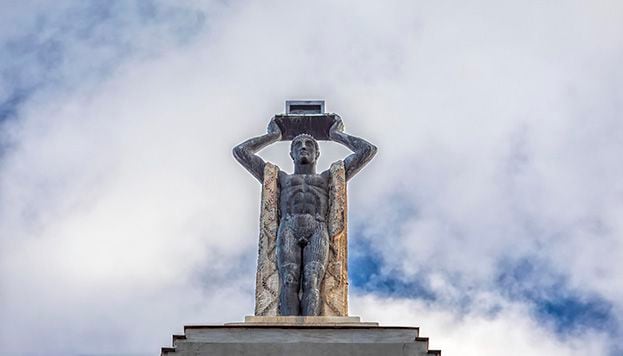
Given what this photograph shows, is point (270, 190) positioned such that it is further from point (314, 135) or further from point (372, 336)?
point (372, 336)

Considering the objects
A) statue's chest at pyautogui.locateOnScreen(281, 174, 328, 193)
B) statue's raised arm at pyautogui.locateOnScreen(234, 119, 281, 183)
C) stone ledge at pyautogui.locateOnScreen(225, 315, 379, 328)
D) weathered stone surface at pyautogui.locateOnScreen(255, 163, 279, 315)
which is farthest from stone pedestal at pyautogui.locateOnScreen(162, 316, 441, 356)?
statue's raised arm at pyautogui.locateOnScreen(234, 119, 281, 183)

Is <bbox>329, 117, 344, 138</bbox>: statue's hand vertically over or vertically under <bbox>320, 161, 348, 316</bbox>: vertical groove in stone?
over

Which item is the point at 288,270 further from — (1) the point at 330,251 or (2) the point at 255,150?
(2) the point at 255,150

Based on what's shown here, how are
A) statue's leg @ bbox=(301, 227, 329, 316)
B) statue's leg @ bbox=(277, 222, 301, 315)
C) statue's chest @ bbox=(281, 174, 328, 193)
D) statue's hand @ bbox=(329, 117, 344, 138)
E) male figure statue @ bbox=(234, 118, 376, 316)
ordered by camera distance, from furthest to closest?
statue's hand @ bbox=(329, 117, 344, 138) < statue's chest @ bbox=(281, 174, 328, 193) < male figure statue @ bbox=(234, 118, 376, 316) < statue's leg @ bbox=(277, 222, 301, 315) < statue's leg @ bbox=(301, 227, 329, 316)

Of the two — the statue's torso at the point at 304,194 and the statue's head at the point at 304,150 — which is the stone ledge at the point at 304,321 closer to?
the statue's torso at the point at 304,194

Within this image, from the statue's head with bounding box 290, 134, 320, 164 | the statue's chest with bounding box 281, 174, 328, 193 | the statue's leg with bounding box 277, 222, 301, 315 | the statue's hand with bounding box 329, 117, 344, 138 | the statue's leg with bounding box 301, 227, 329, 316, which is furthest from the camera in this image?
the statue's hand with bounding box 329, 117, 344, 138

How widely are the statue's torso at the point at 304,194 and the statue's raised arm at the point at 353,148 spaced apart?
451 mm

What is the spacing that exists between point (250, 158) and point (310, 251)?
2.10 meters

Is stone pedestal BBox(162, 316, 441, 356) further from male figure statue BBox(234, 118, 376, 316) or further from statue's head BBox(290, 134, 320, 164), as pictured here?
statue's head BBox(290, 134, 320, 164)

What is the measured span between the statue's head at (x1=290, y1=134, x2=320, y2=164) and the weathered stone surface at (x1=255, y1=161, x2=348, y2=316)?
1.07 feet

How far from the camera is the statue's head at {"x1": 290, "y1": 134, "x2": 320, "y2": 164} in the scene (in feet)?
58.4

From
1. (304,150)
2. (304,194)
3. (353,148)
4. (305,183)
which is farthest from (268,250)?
(353,148)

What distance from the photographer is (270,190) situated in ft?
57.4

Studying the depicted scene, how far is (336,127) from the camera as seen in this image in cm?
1853
